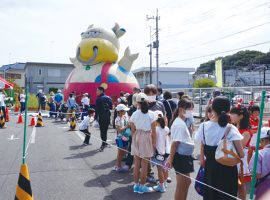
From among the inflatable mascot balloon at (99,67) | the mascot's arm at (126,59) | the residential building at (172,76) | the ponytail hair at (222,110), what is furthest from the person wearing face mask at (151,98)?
the residential building at (172,76)

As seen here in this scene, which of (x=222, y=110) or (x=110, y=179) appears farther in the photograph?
(x=110, y=179)

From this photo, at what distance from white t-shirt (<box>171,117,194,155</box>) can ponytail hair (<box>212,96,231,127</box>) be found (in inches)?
27.0

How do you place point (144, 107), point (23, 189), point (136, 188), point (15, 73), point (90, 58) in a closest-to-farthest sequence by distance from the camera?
1. point (23, 189)
2. point (144, 107)
3. point (136, 188)
4. point (90, 58)
5. point (15, 73)

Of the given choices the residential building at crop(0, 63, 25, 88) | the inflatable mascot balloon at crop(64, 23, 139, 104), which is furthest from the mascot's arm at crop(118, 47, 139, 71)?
the residential building at crop(0, 63, 25, 88)

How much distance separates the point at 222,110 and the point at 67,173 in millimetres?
4060

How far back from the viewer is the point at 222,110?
336 centimetres

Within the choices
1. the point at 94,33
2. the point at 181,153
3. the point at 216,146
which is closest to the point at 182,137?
the point at 181,153

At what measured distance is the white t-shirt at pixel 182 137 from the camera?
393 centimetres

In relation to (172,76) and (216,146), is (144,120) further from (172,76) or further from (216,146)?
(172,76)

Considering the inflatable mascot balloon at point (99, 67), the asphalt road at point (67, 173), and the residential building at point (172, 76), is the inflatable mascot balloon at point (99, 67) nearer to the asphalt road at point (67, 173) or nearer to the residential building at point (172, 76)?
the asphalt road at point (67, 173)

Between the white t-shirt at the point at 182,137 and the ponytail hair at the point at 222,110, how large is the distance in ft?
2.25

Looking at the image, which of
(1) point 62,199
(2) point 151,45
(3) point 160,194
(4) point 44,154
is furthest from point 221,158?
(2) point 151,45

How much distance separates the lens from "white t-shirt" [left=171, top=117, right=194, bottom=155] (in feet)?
12.9

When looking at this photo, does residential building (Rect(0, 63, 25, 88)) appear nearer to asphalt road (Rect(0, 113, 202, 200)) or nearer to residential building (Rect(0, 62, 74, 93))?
residential building (Rect(0, 62, 74, 93))
